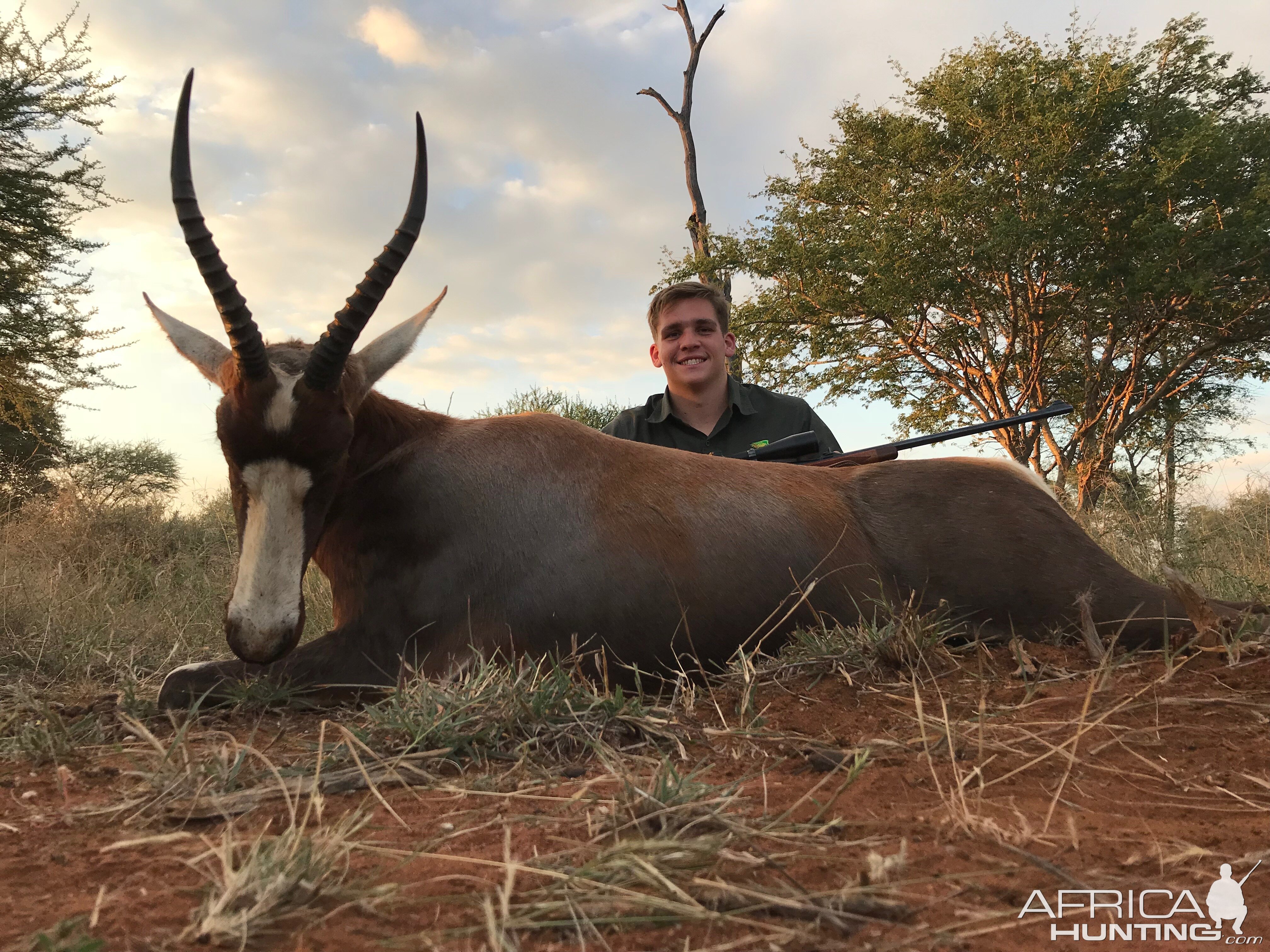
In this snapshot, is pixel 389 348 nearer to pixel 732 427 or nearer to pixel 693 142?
pixel 732 427

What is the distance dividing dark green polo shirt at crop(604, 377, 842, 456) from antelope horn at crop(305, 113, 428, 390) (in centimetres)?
401

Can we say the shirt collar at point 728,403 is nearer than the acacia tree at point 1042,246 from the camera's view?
Yes

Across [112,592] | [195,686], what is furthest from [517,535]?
[112,592]

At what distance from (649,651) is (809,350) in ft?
61.9

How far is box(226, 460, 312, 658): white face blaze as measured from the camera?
2838 mm

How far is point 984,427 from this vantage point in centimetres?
626

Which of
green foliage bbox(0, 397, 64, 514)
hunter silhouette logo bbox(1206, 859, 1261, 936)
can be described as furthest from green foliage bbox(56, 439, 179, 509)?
hunter silhouette logo bbox(1206, 859, 1261, 936)

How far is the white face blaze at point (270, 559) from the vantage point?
9.31 feet

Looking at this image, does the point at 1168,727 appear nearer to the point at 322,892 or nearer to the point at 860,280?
the point at 322,892

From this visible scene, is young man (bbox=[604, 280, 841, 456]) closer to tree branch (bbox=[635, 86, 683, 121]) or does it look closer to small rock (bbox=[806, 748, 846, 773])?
small rock (bbox=[806, 748, 846, 773])

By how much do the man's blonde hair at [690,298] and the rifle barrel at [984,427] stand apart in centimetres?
188

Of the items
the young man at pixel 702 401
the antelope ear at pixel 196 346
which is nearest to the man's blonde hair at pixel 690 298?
the young man at pixel 702 401

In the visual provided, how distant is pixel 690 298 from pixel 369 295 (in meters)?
4.32

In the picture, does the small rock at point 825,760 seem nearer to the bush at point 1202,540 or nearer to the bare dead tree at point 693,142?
the bush at point 1202,540
